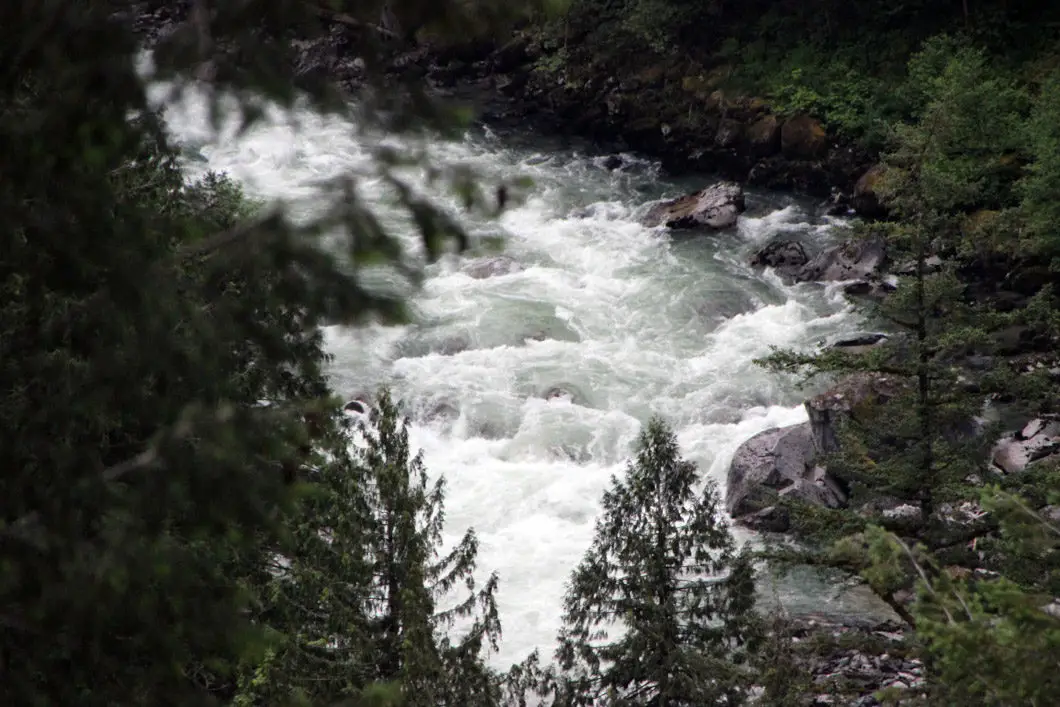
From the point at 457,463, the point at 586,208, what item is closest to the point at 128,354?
the point at 457,463

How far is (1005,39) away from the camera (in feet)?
106

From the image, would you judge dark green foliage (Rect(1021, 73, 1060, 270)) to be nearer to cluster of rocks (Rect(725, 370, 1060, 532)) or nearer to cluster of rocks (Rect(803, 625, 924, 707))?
cluster of rocks (Rect(725, 370, 1060, 532))

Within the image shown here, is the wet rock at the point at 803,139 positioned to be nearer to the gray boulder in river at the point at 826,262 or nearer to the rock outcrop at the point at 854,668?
the gray boulder in river at the point at 826,262

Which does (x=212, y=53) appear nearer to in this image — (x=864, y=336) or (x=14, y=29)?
(x=14, y=29)

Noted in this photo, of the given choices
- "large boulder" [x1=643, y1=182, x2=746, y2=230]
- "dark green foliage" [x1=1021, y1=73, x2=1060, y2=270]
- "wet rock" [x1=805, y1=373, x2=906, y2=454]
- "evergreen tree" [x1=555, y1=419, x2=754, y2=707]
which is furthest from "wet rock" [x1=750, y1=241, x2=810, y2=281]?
"evergreen tree" [x1=555, y1=419, x2=754, y2=707]

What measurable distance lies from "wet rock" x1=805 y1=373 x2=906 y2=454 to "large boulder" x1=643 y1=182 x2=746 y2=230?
10108 millimetres

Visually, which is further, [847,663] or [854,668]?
[847,663]

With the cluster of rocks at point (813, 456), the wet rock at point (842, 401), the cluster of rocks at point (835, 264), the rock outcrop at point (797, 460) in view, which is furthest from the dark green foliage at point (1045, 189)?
the rock outcrop at point (797, 460)

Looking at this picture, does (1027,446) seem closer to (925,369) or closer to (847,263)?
(925,369)

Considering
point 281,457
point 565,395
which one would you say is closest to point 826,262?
point 565,395

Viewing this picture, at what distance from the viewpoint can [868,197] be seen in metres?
30.0

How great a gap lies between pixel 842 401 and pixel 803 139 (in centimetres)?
1495

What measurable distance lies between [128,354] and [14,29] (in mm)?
1127

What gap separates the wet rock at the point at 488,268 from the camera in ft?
89.7
